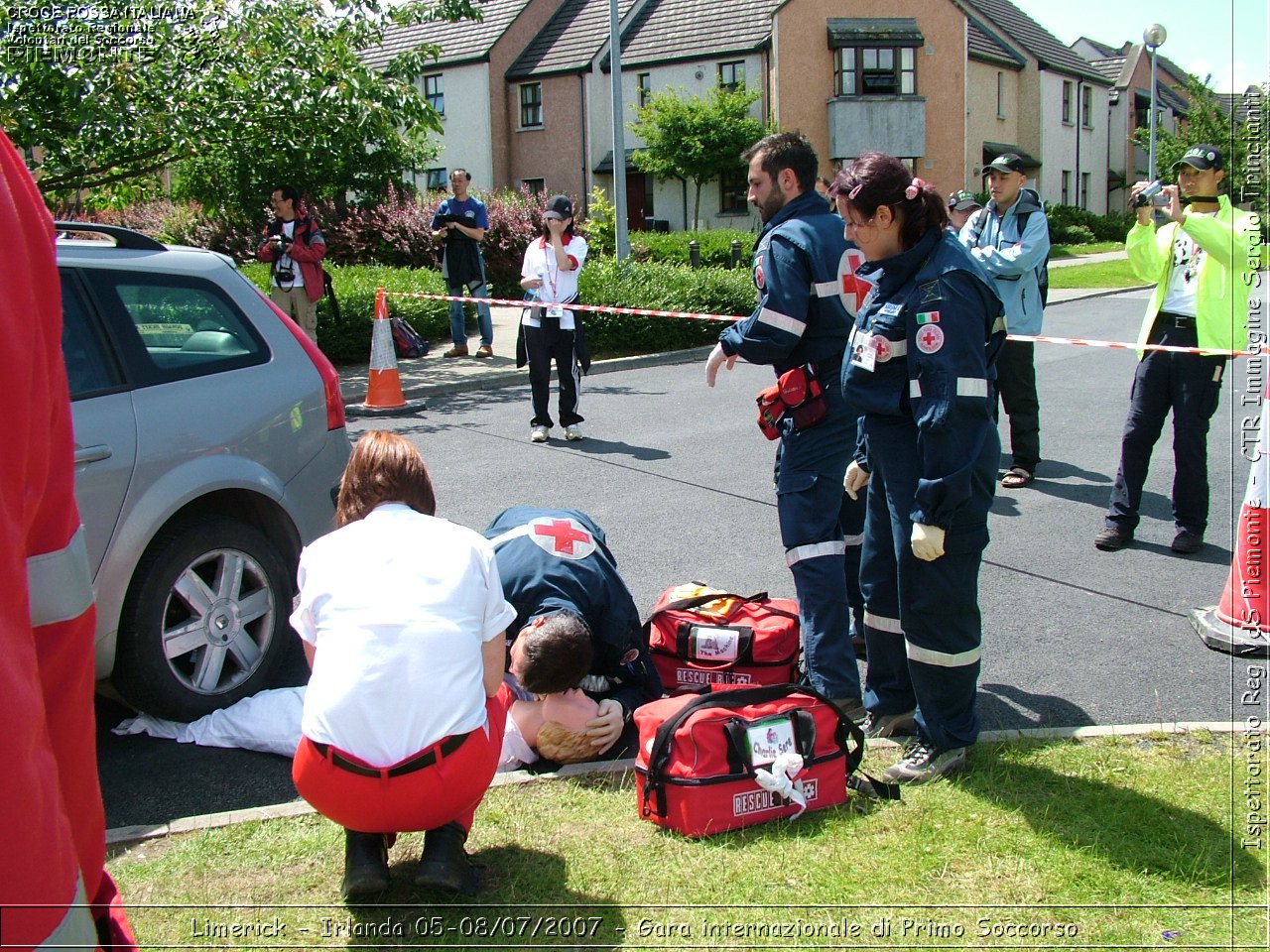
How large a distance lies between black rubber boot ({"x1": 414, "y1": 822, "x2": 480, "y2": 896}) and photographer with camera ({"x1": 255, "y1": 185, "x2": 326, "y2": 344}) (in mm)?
9912

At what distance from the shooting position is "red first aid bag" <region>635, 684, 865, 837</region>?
11.4 feet

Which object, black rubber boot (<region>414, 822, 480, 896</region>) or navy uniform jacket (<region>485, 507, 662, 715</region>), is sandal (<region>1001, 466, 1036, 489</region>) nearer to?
navy uniform jacket (<region>485, 507, 662, 715</region>)

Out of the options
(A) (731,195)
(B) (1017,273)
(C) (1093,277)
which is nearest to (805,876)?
(B) (1017,273)

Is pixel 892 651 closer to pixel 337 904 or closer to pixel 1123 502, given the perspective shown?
pixel 337 904

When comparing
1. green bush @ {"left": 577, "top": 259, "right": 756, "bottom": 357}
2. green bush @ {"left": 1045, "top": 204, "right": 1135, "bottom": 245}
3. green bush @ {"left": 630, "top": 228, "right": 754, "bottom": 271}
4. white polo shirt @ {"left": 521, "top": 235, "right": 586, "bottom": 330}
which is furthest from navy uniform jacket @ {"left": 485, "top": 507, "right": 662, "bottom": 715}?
green bush @ {"left": 1045, "top": 204, "right": 1135, "bottom": 245}

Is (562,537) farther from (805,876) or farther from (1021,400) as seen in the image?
(1021,400)

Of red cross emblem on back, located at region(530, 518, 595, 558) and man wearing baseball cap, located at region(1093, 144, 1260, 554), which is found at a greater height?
man wearing baseball cap, located at region(1093, 144, 1260, 554)

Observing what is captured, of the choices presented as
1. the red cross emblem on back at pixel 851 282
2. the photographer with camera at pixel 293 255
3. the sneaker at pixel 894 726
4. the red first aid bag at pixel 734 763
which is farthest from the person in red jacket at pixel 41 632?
the photographer with camera at pixel 293 255

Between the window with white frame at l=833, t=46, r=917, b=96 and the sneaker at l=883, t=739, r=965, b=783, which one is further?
the window with white frame at l=833, t=46, r=917, b=96

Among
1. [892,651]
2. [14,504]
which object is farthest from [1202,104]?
[14,504]

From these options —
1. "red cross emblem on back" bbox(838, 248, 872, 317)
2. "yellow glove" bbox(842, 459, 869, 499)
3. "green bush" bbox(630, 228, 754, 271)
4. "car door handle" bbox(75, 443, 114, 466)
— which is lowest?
"yellow glove" bbox(842, 459, 869, 499)

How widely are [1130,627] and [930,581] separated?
7.21 feet

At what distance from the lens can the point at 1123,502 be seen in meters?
6.66

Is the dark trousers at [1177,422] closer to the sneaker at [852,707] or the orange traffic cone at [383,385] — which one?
the sneaker at [852,707]
